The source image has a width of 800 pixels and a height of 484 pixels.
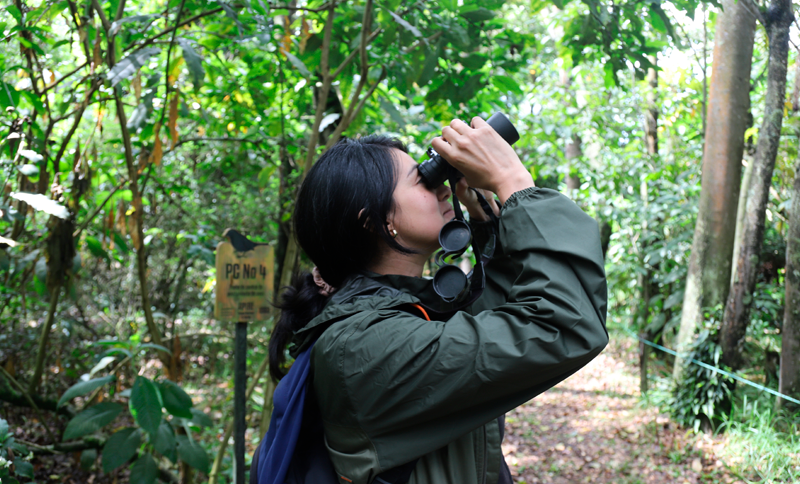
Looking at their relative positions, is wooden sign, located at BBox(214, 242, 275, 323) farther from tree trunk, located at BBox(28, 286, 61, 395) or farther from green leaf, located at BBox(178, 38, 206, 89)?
green leaf, located at BBox(178, 38, 206, 89)

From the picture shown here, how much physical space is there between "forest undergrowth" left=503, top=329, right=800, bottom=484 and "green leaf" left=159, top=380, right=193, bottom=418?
268cm

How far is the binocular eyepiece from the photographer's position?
1.09 meters

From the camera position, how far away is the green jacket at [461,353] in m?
0.83

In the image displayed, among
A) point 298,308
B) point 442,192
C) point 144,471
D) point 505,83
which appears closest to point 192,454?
point 144,471

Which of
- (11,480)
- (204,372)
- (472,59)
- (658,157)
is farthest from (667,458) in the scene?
(204,372)

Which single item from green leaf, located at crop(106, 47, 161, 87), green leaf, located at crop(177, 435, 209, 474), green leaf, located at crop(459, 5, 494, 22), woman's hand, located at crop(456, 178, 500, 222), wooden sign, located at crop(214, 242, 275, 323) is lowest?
green leaf, located at crop(177, 435, 209, 474)

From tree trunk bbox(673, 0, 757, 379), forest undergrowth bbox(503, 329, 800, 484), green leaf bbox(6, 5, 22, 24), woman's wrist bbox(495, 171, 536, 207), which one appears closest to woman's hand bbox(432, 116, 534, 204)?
woman's wrist bbox(495, 171, 536, 207)

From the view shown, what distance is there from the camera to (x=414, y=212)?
1.10 m

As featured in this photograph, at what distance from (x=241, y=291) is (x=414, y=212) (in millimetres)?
1561

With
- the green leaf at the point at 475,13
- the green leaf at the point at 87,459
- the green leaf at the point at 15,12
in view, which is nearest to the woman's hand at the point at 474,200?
the green leaf at the point at 475,13

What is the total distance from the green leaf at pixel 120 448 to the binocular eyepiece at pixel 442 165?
78.2 inches

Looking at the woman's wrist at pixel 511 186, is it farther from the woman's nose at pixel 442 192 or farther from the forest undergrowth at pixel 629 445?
the forest undergrowth at pixel 629 445

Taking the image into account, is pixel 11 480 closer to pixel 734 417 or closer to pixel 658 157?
pixel 734 417

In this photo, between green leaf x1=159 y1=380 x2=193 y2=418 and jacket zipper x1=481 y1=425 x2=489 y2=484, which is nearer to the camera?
jacket zipper x1=481 y1=425 x2=489 y2=484
